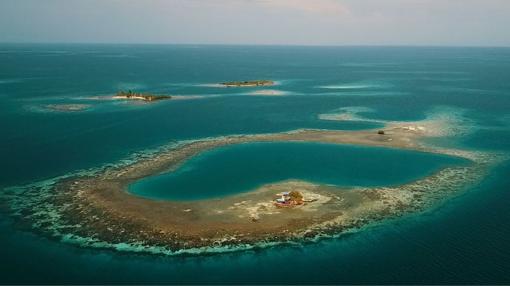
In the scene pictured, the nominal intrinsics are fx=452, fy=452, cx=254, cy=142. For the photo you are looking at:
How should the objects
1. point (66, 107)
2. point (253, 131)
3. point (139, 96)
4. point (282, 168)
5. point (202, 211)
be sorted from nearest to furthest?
1. point (202, 211)
2. point (282, 168)
3. point (253, 131)
4. point (66, 107)
5. point (139, 96)

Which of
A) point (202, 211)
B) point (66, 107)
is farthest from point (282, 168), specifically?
point (66, 107)

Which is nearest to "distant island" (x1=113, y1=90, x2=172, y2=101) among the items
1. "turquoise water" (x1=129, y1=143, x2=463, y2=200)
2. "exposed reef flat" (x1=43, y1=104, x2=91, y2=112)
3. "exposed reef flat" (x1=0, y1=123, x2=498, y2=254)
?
"exposed reef flat" (x1=43, y1=104, x2=91, y2=112)

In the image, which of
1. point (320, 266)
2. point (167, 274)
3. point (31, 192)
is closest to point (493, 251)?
point (320, 266)

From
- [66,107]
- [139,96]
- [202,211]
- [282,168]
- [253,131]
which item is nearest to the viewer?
[202,211]

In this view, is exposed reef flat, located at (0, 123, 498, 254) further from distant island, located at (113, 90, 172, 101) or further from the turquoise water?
distant island, located at (113, 90, 172, 101)

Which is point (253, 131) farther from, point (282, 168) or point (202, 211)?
point (202, 211)

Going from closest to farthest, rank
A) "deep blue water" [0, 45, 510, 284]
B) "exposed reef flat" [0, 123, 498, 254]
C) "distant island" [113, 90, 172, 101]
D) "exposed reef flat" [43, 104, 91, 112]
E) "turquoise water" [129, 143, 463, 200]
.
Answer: "deep blue water" [0, 45, 510, 284]
"exposed reef flat" [0, 123, 498, 254]
"turquoise water" [129, 143, 463, 200]
"exposed reef flat" [43, 104, 91, 112]
"distant island" [113, 90, 172, 101]

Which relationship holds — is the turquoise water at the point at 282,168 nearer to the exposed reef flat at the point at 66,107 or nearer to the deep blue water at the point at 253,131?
the deep blue water at the point at 253,131
